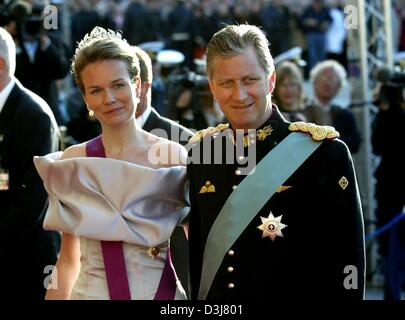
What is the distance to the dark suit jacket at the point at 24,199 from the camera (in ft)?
17.1

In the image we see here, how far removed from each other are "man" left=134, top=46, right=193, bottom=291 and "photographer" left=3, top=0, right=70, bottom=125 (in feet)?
8.45

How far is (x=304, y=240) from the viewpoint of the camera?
374 centimetres

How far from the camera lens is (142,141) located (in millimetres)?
4176

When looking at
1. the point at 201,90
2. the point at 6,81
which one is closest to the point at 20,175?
the point at 6,81

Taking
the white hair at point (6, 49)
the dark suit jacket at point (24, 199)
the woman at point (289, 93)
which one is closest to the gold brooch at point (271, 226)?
the dark suit jacket at point (24, 199)

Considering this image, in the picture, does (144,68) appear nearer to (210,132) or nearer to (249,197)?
(210,132)

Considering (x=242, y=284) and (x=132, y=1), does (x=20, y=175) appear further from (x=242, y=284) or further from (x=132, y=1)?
(x=132, y=1)

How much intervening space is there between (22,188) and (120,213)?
1.37 metres

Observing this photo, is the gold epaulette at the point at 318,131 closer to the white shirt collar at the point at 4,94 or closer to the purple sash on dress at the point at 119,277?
the purple sash on dress at the point at 119,277

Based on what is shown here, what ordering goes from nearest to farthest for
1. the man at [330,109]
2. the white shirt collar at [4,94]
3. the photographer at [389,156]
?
the white shirt collar at [4,94]
the photographer at [389,156]
the man at [330,109]

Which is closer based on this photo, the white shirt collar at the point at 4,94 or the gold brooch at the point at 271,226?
the gold brooch at the point at 271,226

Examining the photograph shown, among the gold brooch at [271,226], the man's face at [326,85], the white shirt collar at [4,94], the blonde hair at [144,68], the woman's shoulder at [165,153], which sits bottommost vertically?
the gold brooch at [271,226]

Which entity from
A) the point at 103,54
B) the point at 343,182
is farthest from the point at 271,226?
the point at 103,54

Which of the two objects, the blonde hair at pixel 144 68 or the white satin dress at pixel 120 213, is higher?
the blonde hair at pixel 144 68
